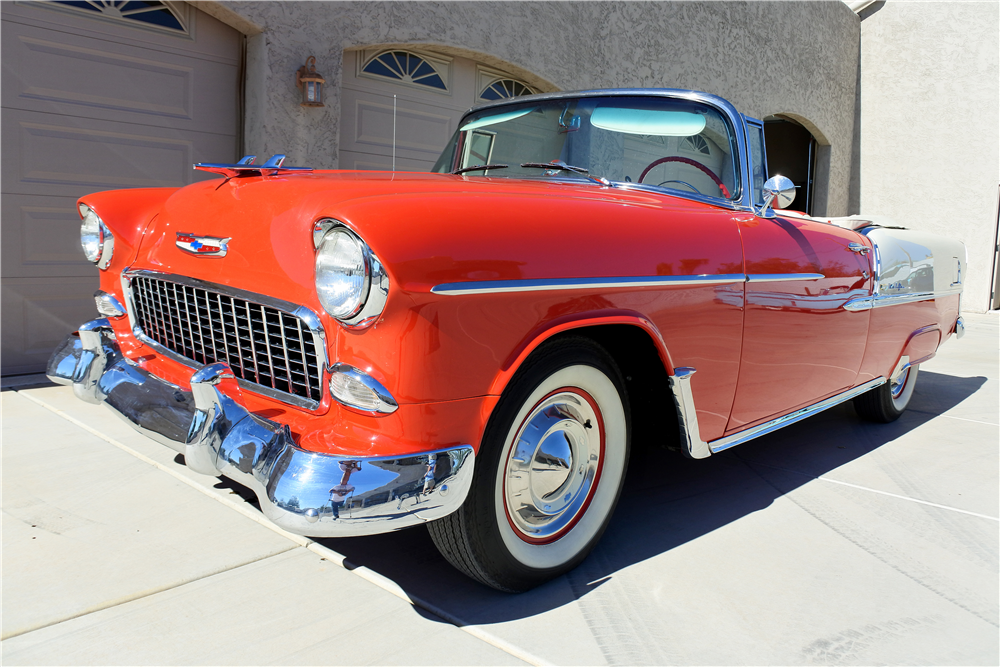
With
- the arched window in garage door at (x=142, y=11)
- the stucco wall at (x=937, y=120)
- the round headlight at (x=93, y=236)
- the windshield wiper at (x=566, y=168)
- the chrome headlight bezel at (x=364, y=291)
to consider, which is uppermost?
the stucco wall at (x=937, y=120)

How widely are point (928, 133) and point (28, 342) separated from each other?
507 inches

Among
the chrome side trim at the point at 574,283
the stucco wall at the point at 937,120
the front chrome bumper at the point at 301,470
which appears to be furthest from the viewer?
the stucco wall at the point at 937,120

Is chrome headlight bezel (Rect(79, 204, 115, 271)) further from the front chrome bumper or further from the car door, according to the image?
the car door

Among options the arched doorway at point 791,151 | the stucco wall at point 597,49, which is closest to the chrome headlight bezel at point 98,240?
the stucco wall at point 597,49

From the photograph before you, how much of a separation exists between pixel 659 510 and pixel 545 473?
867 millimetres

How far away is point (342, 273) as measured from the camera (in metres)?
1.68

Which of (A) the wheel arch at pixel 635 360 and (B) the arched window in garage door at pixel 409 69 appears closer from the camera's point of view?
(A) the wheel arch at pixel 635 360

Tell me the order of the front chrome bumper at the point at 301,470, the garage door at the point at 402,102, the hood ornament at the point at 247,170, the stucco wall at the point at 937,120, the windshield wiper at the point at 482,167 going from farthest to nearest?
the stucco wall at the point at 937,120 → the garage door at the point at 402,102 → the windshield wiper at the point at 482,167 → the hood ornament at the point at 247,170 → the front chrome bumper at the point at 301,470

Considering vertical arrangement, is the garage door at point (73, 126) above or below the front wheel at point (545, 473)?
above

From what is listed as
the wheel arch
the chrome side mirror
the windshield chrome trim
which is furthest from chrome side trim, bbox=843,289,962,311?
the wheel arch

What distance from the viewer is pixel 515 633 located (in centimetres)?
188

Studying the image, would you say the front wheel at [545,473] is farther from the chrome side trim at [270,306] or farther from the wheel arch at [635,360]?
the chrome side trim at [270,306]

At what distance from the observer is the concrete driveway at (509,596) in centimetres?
183

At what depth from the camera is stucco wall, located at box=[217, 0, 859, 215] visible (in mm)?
5410
